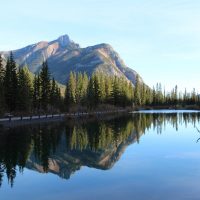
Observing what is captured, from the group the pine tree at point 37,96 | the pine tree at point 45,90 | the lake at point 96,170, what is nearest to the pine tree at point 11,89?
the pine tree at point 45,90

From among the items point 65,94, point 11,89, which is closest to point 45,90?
point 11,89

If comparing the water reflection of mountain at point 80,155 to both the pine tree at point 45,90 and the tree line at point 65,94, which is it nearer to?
the tree line at point 65,94

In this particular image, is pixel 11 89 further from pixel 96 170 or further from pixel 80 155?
pixel 96 170

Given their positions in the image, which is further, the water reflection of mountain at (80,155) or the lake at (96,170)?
the water reflection of mountain at (80,155)

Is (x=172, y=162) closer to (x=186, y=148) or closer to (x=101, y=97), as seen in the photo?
(x=186, y=148)

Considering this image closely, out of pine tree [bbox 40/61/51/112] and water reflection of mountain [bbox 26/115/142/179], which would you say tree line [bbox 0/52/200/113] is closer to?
pine tree [bbox 40/61/51/112]

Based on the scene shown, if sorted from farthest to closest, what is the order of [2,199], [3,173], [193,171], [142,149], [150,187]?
[142,149] → [193,171] → [3,173] → [150,187] → [2,199]

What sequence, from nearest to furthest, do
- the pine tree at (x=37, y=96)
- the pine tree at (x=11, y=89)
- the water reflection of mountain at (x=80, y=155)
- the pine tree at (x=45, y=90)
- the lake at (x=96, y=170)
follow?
the lake at (x=96, y=170) → the water reflection of mountain at (x=80, y=155) → the pine tree at (x=11, y=89) → the pine tree at (x=45, y=90) → the pine tree at (x=37, y=96)

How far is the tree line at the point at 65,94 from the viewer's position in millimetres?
63500

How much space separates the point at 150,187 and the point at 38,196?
5.26 metres

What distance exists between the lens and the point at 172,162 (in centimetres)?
2295

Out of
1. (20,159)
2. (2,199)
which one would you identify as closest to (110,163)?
(20,159)

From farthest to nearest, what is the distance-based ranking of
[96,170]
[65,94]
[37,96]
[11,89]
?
[65,94], [37,96], [11,89], [96,170]

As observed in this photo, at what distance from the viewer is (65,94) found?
111625 millimetres
